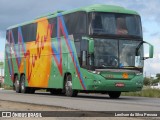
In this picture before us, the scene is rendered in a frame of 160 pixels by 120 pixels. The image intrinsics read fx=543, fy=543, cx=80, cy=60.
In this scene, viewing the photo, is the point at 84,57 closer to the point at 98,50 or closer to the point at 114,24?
the point at 98,50

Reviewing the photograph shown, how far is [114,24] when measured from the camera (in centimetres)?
2514

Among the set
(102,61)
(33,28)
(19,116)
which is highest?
(33,28)

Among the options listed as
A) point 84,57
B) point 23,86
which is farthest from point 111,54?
point 23,86

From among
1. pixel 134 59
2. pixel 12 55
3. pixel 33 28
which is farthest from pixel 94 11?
pixel 12 55

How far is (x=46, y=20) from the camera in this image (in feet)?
97.8

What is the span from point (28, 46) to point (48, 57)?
3175 mm

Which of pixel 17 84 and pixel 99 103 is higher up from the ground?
pixel 17 84

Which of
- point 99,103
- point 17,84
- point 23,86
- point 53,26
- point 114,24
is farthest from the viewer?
point 17,84

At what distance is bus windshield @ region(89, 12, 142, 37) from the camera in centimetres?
2486

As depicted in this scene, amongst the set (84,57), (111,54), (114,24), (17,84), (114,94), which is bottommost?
(114,94)

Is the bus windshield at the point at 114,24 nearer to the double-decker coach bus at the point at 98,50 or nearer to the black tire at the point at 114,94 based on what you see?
the double-decker coach bus at the point at 98,50

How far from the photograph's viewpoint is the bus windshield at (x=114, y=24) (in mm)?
24859

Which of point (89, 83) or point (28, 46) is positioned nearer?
point (89, 83)

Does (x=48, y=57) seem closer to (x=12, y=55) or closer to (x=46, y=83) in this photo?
(x=46, y=83)
